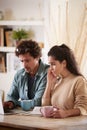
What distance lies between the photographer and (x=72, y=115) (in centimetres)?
238

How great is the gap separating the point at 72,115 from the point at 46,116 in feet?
0.63

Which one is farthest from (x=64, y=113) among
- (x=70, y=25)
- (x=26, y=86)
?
(x=70, y=25)

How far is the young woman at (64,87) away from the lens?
2.39 meters

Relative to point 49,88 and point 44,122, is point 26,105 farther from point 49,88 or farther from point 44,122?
point 44,122

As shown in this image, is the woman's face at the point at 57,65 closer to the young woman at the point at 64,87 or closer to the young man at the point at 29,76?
the young woman at the point at 64,87

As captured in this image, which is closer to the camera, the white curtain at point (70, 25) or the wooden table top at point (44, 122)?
the wooden table top at point (44, 122)

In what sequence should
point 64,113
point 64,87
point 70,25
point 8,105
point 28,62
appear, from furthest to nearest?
point 70,25
point 28,62
point 8,105
point 64,87
point 64,113

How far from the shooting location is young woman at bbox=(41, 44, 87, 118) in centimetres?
239

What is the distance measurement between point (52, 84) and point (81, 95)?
36cm

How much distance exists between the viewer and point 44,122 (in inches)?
86.5

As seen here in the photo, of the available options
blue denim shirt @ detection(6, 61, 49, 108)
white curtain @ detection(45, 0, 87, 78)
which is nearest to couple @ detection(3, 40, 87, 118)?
blue denim shirt @ detection(6, 61, 49, 108)

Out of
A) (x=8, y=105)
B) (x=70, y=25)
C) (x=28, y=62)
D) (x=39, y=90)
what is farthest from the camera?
(x=70, y=25)

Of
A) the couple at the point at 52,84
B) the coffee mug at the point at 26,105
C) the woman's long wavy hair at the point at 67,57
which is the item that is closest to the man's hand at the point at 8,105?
the couple at the point at 52,84

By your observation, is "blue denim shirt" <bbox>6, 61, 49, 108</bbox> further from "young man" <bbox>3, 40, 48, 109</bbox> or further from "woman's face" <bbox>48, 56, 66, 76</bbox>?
"woman's face" <bbox>48, 56, 66, 76</bbox>
